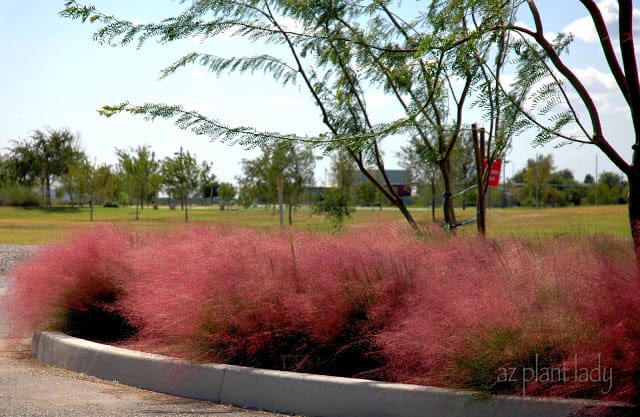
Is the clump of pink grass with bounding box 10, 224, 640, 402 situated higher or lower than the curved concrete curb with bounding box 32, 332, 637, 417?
higher

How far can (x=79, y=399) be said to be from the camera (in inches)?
260

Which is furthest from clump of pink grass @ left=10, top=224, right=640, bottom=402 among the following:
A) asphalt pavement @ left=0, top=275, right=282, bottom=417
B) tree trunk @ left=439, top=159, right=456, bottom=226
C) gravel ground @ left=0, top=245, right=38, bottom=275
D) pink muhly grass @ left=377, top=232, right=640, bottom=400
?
gravel ground @ left=0, top=245, right=38, bottom=275

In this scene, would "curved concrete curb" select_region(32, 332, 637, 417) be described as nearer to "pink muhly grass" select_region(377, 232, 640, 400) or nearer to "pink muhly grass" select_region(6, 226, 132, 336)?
"pink muhly grass" select_region(377, 232, 640, 400)

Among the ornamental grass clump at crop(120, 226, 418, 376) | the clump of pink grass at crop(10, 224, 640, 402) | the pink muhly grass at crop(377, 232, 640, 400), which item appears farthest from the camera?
the ornamental grass clump at crop(120, 226, 418, 376)

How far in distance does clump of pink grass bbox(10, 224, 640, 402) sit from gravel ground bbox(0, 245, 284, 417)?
50cm

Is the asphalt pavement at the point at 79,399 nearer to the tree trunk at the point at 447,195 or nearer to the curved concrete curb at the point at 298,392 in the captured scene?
the curved concrete curb at the point at 298,392

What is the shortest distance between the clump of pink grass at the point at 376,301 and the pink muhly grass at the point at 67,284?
15mm

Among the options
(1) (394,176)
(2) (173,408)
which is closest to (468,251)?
(2) (173,408)

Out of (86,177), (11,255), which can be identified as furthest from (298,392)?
(86,177)

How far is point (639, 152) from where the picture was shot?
23.2 feet

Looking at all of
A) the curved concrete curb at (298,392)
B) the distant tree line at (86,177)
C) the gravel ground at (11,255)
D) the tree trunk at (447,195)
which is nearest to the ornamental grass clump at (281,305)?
the curved concrete curb at (298,392)

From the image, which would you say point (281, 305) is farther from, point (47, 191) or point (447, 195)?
point (47, 191)

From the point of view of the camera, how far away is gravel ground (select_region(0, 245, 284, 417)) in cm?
611

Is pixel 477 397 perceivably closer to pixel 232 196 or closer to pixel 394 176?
pixel 394 176
